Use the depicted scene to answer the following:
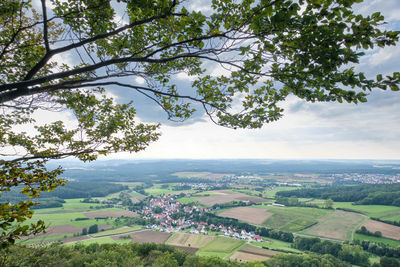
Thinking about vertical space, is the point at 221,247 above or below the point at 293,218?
above

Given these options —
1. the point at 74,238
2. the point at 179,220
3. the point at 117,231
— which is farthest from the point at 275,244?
the point at 74,238

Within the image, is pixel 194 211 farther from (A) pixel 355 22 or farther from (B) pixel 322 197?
(A) pixel 355 22

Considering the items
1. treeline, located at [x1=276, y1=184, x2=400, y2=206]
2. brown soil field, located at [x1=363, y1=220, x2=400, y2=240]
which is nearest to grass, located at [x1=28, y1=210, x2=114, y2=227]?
brown soil field, located at [x1=363, y1=220, x2=400, y2=240]

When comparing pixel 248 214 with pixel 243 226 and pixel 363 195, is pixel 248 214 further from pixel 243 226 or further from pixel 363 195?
pixel 363 195

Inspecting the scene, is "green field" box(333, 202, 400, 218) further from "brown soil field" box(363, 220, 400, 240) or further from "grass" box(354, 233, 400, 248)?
"grass" box(354, 233, 400, 248)

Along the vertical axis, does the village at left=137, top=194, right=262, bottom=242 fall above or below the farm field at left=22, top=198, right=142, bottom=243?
below

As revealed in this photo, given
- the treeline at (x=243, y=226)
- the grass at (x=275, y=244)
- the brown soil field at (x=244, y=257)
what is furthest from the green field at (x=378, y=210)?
the brown soil field at (x=244, y=257)

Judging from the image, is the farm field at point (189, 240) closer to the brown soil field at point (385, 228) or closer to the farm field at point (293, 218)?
the farm field at point (293, 218)
